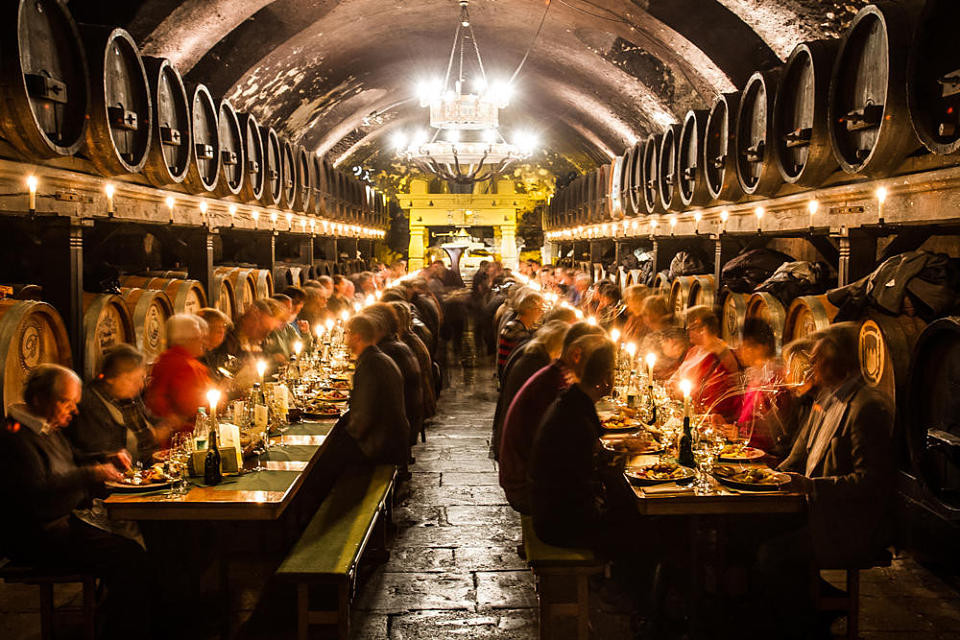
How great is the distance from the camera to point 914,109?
3.69m

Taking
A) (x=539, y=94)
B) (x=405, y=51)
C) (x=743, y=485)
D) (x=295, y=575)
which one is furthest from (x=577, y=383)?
(x=539, y=94)

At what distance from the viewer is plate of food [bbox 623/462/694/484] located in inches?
147

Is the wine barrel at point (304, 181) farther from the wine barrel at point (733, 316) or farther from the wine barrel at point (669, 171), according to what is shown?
the wine barrel at point (733, 316)

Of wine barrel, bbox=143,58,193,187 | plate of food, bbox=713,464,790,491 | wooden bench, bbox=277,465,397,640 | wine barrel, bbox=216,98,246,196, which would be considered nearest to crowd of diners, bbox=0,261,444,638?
wooden bench, bbox=277,465,397,640

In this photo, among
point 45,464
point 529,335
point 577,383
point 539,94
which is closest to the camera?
point 45,464

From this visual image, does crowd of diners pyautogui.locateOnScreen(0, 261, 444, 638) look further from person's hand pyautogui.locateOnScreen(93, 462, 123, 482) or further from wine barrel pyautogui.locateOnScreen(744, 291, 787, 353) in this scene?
wine barrel pyautogui.locateOnScreen(744, 291, 787, 353)

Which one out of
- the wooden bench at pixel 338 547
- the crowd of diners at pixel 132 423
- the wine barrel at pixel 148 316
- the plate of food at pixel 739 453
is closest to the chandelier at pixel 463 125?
the crowd of diners at pixel 132 423

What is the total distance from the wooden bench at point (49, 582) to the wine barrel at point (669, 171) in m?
6.59

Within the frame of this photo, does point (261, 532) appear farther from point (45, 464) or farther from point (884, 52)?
point (884, 52)

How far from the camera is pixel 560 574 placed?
3.69m

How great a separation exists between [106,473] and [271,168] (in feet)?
20.5

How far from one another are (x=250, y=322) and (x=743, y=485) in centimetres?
405

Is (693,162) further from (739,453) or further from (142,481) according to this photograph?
(142,481)

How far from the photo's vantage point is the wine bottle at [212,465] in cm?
373
